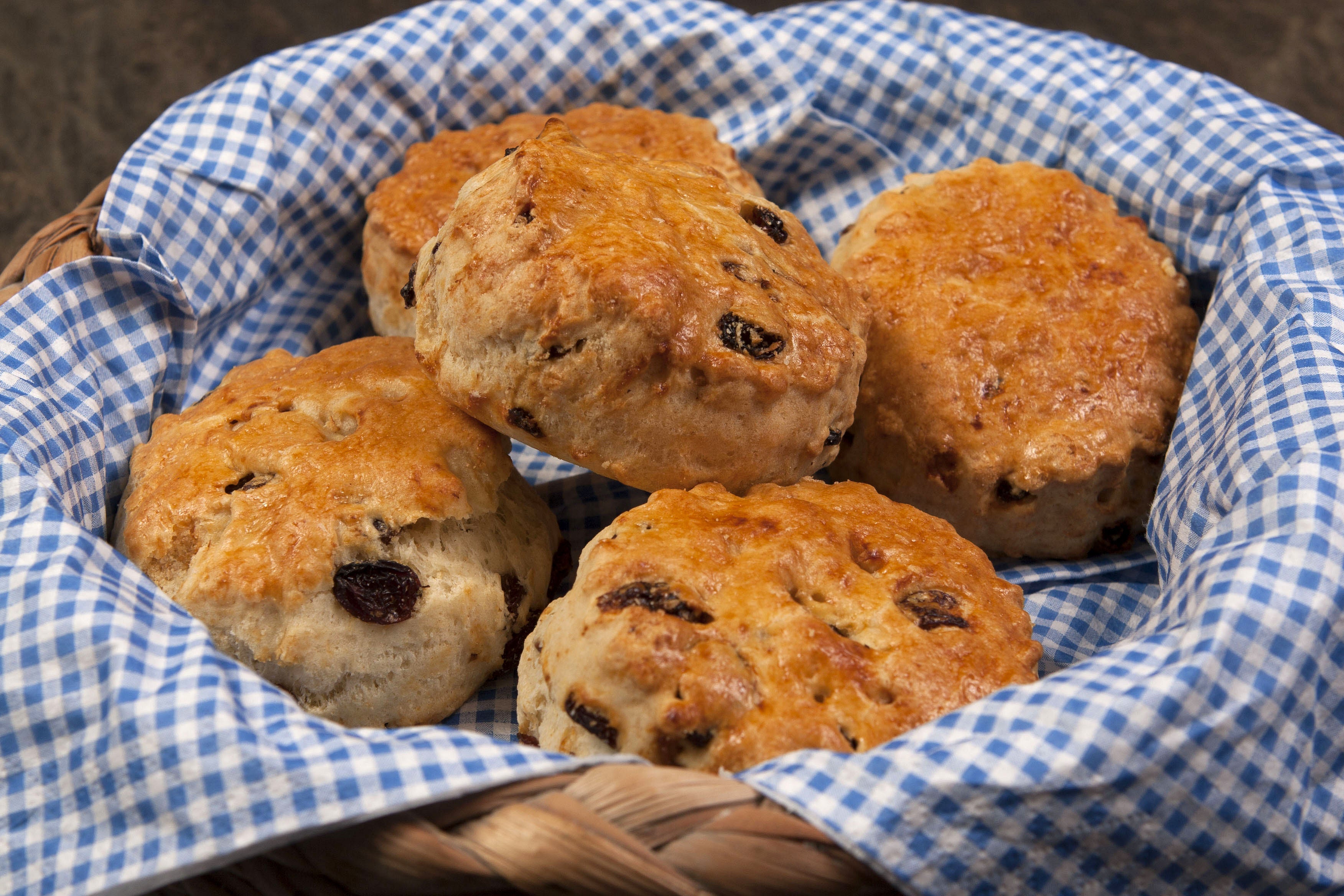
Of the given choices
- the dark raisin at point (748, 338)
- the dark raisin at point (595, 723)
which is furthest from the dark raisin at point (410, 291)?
the dark raisin at point (595, 723)

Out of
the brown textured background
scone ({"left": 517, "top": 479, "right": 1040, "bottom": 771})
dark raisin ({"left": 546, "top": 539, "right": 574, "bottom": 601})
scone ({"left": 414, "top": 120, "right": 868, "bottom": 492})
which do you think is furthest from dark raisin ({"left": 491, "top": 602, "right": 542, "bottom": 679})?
the brown textured background

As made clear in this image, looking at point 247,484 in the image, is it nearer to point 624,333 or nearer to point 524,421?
point 524,421

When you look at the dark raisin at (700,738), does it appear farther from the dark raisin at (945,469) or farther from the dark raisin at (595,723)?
the dark raisin at (945,469)

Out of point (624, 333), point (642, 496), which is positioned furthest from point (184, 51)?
point (624, 333)

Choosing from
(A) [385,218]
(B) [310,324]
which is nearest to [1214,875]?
(A) [385,218]

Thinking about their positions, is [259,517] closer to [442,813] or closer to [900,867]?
[442,813]

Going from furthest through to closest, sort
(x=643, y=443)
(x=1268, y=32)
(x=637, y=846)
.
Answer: (x=1268, y=32)
(x=643, y=443)
(x=637, y=846)
